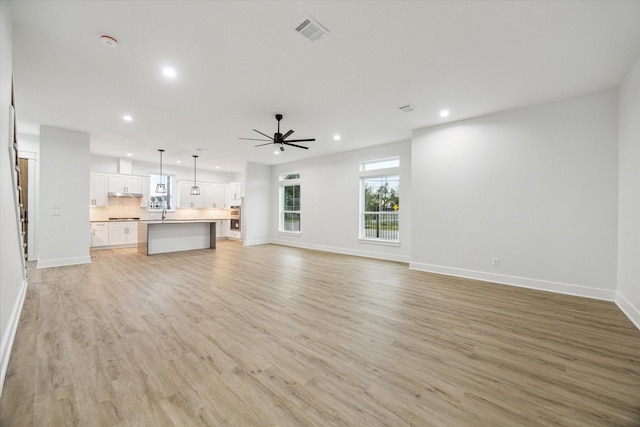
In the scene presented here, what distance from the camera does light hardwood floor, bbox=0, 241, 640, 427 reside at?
5.11 ft

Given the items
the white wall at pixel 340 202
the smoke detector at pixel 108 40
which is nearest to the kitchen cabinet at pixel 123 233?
the white wall at pixel 340 202

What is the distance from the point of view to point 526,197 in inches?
165

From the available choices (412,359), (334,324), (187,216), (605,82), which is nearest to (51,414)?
(334,324)

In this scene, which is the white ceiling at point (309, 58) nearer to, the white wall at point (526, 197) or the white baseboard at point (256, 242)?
the white wall at point (526, 197)

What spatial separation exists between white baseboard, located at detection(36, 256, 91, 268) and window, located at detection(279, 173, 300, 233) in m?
5.32

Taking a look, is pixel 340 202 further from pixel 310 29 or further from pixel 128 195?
pixel 128 195

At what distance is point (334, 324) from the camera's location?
2.78 meters

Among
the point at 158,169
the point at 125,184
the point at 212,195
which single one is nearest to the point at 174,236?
the point at 125,184

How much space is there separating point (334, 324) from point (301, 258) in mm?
3877

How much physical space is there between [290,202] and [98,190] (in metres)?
5.75

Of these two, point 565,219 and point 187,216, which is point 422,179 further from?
point 187,216

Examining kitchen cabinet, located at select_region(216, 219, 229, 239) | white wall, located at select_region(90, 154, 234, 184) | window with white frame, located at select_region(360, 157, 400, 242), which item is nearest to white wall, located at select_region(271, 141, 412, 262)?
window with white frame, located at select_region(360, 157, 400, 242)

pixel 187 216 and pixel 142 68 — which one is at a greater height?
pixel 142 68

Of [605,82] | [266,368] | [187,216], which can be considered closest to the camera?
[266,368]
